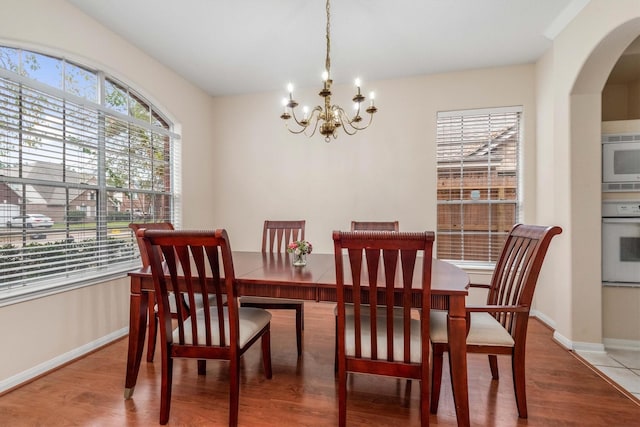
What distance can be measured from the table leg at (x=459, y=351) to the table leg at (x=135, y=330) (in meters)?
1.76

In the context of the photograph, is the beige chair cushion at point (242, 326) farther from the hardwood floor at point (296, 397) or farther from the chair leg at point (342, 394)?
the chair leg at point (342, 394)

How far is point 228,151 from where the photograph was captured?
4.21m

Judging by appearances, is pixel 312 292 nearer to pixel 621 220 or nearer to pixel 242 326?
pixel 242 326

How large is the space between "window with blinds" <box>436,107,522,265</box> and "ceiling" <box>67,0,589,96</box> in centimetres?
63

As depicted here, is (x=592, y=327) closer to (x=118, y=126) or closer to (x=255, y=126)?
(x=255, y=126)

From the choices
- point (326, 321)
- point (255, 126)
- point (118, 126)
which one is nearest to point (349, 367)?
point (326, 321)

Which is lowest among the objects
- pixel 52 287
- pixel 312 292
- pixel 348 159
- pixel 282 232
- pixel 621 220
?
pixel 52 287

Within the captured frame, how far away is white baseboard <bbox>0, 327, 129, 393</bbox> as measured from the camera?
1.98m

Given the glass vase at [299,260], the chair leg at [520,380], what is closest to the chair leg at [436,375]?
the chair leg at [520,380]

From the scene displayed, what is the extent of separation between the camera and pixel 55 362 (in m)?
2.23

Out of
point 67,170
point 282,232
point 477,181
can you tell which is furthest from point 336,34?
point 67,170

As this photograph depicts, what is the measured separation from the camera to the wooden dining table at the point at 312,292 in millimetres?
1475

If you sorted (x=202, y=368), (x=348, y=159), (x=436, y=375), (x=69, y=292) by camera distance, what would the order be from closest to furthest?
(x=436, y=375), (x=202, y=368), (x=69, y=292), (x=348, y=159)

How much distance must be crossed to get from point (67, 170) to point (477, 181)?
398 cm
